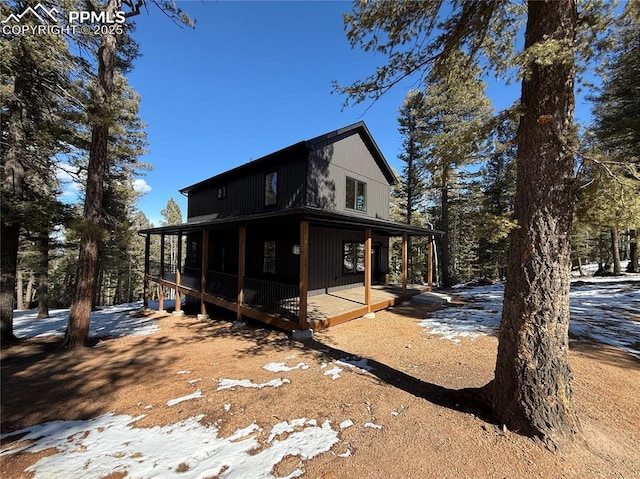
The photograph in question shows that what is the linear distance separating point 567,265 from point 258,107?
15441mm

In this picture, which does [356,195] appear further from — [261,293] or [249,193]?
[261,293]

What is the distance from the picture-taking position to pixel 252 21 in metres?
8.49

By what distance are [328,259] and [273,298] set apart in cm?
310

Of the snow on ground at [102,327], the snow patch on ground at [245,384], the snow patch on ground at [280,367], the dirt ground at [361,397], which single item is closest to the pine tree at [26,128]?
the snow on ground at [102,327]

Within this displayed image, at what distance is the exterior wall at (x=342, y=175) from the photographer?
10461mm

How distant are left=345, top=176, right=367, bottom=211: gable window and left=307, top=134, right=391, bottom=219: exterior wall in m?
0.21

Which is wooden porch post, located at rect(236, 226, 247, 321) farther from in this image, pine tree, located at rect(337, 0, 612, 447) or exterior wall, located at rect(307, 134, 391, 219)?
pine tree, located at rect(337, 0, 612, 447)

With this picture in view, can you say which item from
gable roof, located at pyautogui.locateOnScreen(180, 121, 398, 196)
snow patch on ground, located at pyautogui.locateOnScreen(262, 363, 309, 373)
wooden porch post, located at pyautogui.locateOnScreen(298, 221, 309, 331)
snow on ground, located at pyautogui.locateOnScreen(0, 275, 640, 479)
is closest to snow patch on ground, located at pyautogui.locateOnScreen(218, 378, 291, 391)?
snow on ground, located at pyautogui.locateOnScreen(0, 275, 640, 479)

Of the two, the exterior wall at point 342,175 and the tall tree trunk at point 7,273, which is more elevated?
the exterior wall at point 342,175

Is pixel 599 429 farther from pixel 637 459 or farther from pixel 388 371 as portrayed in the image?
pixel 388 371

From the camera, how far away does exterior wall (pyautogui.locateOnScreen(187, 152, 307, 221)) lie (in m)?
10.4

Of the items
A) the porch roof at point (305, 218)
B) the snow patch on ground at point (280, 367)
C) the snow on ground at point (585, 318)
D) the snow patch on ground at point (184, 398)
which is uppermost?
the porch roof at point (305, 218)

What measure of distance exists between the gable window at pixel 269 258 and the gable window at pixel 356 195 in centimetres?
371

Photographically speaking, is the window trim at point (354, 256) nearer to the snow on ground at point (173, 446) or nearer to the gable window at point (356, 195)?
the gable window at point (356, 195)
